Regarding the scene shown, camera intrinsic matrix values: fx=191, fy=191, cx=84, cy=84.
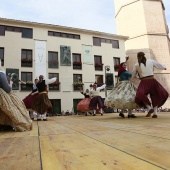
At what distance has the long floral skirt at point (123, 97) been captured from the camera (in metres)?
5.05

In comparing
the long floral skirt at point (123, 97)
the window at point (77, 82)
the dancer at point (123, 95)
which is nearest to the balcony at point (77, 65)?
the window at point (77, 82)

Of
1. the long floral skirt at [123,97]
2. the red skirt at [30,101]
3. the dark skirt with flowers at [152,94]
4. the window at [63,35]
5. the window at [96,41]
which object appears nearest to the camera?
the dark skirt with flowers at [152,94]

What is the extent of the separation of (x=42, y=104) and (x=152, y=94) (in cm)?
349

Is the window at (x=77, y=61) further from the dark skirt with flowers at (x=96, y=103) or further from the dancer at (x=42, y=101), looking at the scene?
the dancer at (x=42, y=101)

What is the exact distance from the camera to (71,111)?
702 inches

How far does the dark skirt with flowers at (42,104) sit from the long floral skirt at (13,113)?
10.7 ft

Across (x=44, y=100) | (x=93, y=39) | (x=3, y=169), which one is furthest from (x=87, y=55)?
(x=3, y=169)

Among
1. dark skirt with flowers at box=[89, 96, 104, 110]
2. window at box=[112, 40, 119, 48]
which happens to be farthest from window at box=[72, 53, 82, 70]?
dark skirt with flowers at box=[89, 96, 104, 110]

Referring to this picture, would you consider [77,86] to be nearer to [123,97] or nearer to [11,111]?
[123,97]

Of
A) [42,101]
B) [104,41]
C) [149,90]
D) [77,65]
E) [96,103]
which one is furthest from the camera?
[104,41]

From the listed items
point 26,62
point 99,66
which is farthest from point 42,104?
point 99,66

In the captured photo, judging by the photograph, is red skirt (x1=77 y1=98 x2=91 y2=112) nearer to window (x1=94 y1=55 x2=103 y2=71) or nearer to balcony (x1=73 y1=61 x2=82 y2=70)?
balcony (x1=73 y1=61 x2=82 y2=70)

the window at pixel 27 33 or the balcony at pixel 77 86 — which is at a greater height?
the window at pixel 27 33

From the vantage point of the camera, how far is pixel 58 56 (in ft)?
61.0
